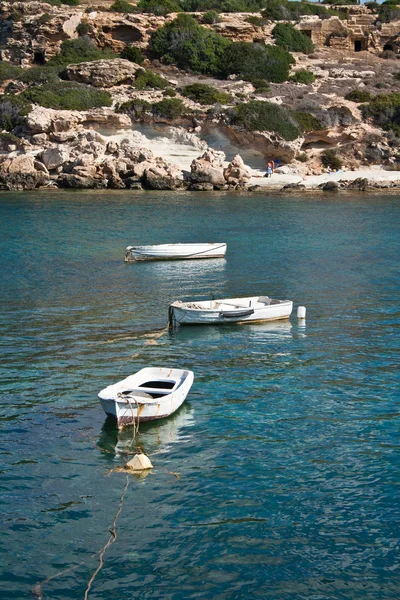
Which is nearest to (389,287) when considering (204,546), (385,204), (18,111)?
(204,546)

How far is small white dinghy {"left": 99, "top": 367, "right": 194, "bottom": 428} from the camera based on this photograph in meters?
13.7

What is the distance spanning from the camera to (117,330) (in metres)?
20.2

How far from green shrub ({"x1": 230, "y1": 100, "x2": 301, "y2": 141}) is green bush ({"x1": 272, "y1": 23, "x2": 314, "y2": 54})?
23.0 metres

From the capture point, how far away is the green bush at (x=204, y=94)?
65375 mm

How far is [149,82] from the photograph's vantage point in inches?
2719

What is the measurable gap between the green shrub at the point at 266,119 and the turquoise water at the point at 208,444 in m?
33.8

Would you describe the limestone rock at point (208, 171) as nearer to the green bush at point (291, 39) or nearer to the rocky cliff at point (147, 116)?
the rocky cliff at point (147, 116)

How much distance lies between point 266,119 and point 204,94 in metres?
7.48

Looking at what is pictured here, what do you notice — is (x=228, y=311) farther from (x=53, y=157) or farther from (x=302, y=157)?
(x=302, y=157)

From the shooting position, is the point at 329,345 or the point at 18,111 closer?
the point at 329,345

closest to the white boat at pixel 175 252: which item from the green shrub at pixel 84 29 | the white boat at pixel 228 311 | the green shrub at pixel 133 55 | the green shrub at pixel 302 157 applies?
the white boat at pixel 228 311

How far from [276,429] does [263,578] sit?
4.64 m

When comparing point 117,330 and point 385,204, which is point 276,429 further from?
point 385,204

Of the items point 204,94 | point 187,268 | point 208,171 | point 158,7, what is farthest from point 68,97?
point 187,268
